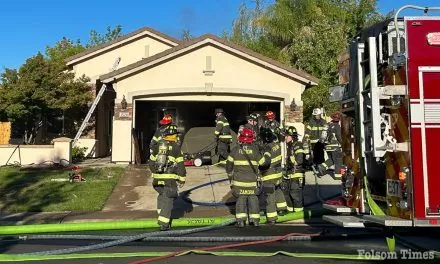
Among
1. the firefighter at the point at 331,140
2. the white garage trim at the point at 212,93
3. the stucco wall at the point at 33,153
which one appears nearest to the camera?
the firefighter at the point at 331,140

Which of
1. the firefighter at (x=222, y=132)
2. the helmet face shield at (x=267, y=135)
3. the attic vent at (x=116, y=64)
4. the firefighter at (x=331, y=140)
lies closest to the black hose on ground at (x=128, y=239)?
the helmet face shield at (x=267, y=135)

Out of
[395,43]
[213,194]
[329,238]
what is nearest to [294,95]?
[213,194]

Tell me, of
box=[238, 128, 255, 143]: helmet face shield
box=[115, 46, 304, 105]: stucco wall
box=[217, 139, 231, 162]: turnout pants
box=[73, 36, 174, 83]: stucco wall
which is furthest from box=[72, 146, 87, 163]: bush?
box=[238, 128, 255, 143]: helmet face shield

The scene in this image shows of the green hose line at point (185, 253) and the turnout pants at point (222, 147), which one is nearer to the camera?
the green hose line at point (185, 253)

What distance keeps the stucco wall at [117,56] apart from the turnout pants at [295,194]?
13939 millimetres

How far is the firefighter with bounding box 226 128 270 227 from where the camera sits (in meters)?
8.91

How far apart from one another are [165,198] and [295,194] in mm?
2816

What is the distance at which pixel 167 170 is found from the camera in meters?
8.96

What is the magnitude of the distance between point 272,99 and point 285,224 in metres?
9.28

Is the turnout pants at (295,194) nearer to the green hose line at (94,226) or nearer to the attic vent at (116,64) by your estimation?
the green hose line at (94,226)

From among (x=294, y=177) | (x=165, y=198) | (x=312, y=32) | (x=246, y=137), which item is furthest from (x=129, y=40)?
(x=165, y=198)

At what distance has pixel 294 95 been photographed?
18141mm

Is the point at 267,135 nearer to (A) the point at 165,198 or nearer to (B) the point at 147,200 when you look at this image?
(A) the point at 165,198

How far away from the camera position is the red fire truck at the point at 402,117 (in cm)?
556
